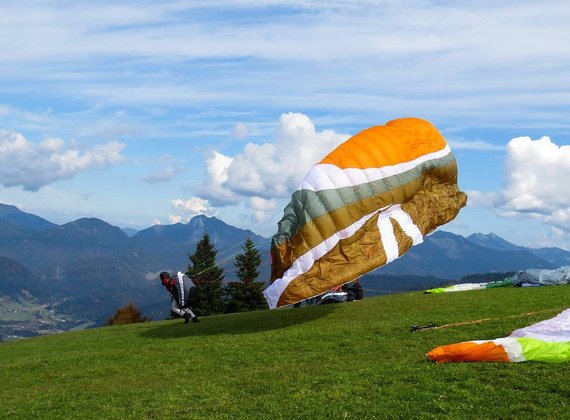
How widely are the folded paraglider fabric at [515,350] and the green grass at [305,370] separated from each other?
1.15 ft

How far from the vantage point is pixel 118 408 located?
1495 centimetres

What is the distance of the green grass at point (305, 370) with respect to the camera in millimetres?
12516

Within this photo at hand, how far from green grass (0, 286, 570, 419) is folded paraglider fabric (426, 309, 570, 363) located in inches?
13.8

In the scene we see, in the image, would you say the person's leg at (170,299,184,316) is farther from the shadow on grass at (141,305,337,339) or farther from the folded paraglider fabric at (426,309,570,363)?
the folded paraglider fabric at (426,309,570,363)

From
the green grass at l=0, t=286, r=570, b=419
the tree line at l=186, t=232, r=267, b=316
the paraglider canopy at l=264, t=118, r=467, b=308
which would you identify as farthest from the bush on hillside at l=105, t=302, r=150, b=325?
the paraglider canopy at l=264, t=118, r=467, b=308

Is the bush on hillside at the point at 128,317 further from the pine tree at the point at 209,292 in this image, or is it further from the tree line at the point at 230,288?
the tree line at the point at 230,288

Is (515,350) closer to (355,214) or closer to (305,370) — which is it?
(305,370)

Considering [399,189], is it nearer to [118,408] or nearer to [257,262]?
[118,408]

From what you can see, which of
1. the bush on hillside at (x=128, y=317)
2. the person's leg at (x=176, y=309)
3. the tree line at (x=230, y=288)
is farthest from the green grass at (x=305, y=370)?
the bush on hillside at (x=128, y=317)

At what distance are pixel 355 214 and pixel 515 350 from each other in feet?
35.9

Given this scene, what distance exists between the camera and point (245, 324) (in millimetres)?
28062

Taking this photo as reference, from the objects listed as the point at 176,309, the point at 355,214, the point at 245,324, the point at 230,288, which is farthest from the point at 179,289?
the point at 230,288

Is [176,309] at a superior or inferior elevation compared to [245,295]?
superior

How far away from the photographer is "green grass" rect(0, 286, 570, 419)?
1252 centimetres
